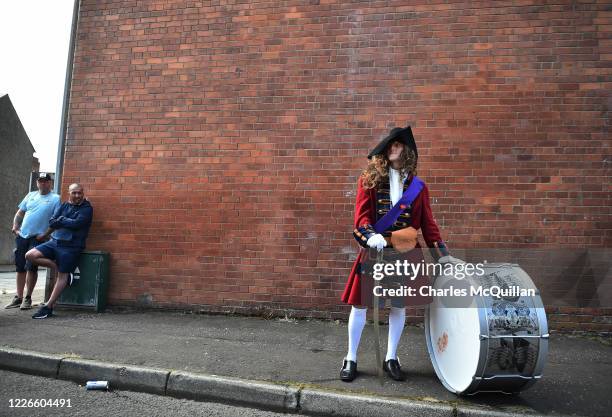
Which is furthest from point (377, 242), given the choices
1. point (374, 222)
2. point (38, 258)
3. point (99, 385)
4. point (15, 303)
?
point (15, 303)

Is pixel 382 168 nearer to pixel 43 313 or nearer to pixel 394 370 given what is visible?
pixel 394 370

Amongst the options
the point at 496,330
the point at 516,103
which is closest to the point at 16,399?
the point at 496,330

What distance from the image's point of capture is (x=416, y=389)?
10.2 ft

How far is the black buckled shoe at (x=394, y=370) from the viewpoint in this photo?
328cm

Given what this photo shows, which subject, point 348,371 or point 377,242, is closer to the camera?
point 377,242

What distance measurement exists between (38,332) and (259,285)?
8.01 feet

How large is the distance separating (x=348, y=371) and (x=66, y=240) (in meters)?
4.09

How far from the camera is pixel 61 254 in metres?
5.35

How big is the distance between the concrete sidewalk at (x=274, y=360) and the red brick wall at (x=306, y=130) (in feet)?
2.28

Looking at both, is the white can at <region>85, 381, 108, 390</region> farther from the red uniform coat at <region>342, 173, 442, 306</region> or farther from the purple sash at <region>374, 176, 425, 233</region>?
the purple sash at <region>374, 176, 425, 233</region>

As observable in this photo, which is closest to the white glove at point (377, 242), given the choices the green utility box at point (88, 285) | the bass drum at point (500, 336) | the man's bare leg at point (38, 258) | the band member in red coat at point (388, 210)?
the band member in red coat at point (388, 210)

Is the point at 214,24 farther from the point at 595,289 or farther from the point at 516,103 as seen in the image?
the point at 595,289

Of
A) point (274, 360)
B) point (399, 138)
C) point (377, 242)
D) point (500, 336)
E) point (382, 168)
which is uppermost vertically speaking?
point (399, 138)

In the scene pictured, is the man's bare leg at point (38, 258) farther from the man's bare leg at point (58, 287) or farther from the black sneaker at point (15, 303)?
the black sneaker at point (15, 303)
